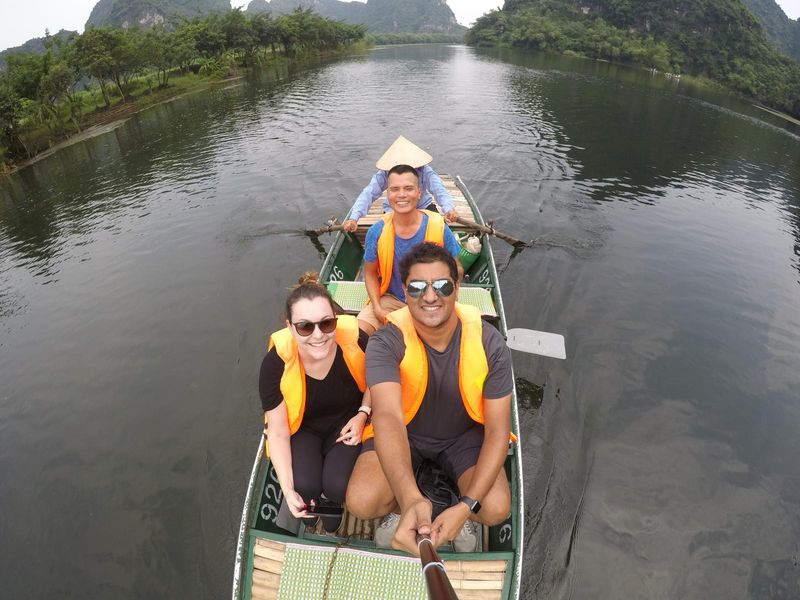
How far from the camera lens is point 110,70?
33.1 m

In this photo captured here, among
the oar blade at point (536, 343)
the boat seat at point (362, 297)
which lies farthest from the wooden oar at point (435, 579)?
the oar blade at point (536, 343)

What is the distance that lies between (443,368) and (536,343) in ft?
14.0

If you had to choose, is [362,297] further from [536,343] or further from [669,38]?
[669,38]

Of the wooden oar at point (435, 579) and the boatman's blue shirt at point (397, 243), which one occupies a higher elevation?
the boatman's blue shirt at point (397, 243)

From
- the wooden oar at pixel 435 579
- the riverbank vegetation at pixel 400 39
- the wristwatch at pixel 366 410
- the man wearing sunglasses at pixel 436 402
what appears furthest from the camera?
the riverbank vegetation at pixel 400 39

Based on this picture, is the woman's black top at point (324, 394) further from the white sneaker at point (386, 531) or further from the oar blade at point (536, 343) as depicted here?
the oar blade at point (536, 343)

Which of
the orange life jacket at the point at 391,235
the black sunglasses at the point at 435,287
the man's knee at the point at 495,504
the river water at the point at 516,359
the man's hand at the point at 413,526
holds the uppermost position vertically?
the black sunglasses at the point at 435,287

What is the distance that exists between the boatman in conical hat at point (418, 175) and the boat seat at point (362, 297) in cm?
106

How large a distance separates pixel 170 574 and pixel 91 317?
7.27 meters

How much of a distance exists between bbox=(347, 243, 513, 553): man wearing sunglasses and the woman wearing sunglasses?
0.25 m

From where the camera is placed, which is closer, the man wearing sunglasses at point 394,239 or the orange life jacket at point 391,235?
the man wearing sunglasses at point 394,239

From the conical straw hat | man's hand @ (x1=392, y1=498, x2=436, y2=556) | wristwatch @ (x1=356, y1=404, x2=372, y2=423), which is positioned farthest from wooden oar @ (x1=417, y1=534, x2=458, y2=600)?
the conical straw hat

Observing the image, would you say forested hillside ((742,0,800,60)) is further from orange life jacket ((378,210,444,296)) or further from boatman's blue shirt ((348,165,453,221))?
orange life jacket ((378,210,444,296))

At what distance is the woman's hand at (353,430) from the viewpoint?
359cm
